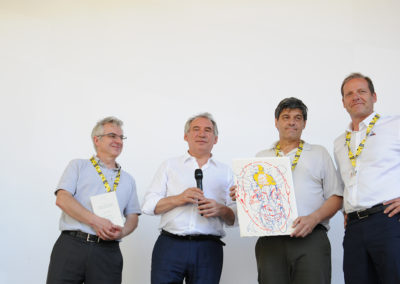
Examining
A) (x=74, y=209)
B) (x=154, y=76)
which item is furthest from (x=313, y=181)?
(x=154, y=76)

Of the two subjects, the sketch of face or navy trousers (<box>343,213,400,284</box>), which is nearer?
navy trousers (<box>343,213,400,284</box>)

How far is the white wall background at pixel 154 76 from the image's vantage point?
12.8 ft

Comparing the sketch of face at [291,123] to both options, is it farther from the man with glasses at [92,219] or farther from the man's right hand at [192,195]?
the man with glasses at [92,219]

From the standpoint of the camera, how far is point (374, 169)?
2.22 meters

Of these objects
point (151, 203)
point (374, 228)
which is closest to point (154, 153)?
point (151, 203)

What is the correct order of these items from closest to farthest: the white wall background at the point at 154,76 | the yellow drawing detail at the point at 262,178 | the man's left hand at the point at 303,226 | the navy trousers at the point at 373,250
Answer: the navy trousers at the point at 373,250, the man's left hand at the point at 303,226, the yellow drawing detail at the point at 262,178, the white wall background at the point at 154,76

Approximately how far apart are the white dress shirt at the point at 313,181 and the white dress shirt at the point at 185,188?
0.47 m

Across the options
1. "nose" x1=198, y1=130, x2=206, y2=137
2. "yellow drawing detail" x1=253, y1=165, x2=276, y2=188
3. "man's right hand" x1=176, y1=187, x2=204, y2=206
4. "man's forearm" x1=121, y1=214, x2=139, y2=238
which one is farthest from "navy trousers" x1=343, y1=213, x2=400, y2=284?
"man's forearm" x1=121, y1=214, x2=139, y2=238

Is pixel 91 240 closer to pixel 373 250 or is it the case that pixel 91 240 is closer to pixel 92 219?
pixel 92 219

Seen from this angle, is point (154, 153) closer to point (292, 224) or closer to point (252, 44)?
point (252, 44)

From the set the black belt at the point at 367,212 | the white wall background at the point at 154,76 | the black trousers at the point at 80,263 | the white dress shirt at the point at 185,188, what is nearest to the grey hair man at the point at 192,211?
the white dress shirt at the point at 185,188

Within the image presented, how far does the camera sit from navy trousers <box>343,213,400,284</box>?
201 centimetres

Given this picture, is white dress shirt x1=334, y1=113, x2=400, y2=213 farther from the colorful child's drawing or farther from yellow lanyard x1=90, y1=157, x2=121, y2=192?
yellow lanyard x1=90, y1=157, x2=121, y2=192

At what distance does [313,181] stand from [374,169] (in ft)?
1.13
